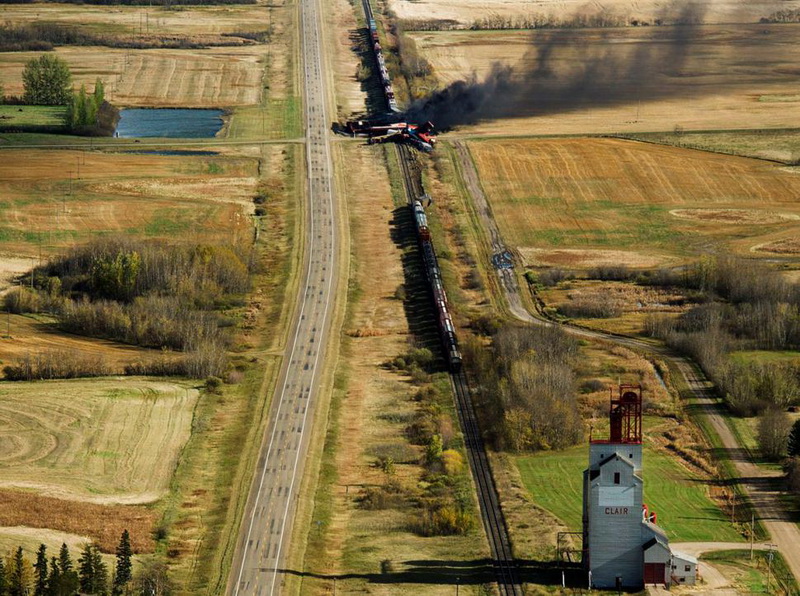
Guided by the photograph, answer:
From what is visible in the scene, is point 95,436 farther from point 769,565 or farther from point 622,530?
point 769,565

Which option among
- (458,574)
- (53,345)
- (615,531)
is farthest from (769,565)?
(53,345)

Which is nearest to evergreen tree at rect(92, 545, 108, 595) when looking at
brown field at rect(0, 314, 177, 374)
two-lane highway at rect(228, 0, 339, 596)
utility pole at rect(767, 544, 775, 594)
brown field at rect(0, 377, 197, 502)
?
two-lane highway at rect(228, 0, 339, 596)

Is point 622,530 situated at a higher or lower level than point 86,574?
higher

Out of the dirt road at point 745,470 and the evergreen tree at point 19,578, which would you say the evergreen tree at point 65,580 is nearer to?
the evergreen tree at point 19,578

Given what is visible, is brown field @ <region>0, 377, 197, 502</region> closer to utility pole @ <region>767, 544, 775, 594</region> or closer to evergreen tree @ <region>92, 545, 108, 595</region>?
evergreen tree @ <region>92, 545, 108, 595</region>

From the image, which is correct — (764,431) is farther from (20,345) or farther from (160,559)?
(20,345)

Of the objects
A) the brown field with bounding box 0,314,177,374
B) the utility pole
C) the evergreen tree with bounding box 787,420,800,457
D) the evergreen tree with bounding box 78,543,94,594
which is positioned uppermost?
the brown field with bounding box 0,314,177,374

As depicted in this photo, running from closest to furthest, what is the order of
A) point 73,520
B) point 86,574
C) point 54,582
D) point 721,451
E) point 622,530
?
1. point 54,582
2. point 86,574
3. point 622,530
4. point 73,520
5. point 721,451
